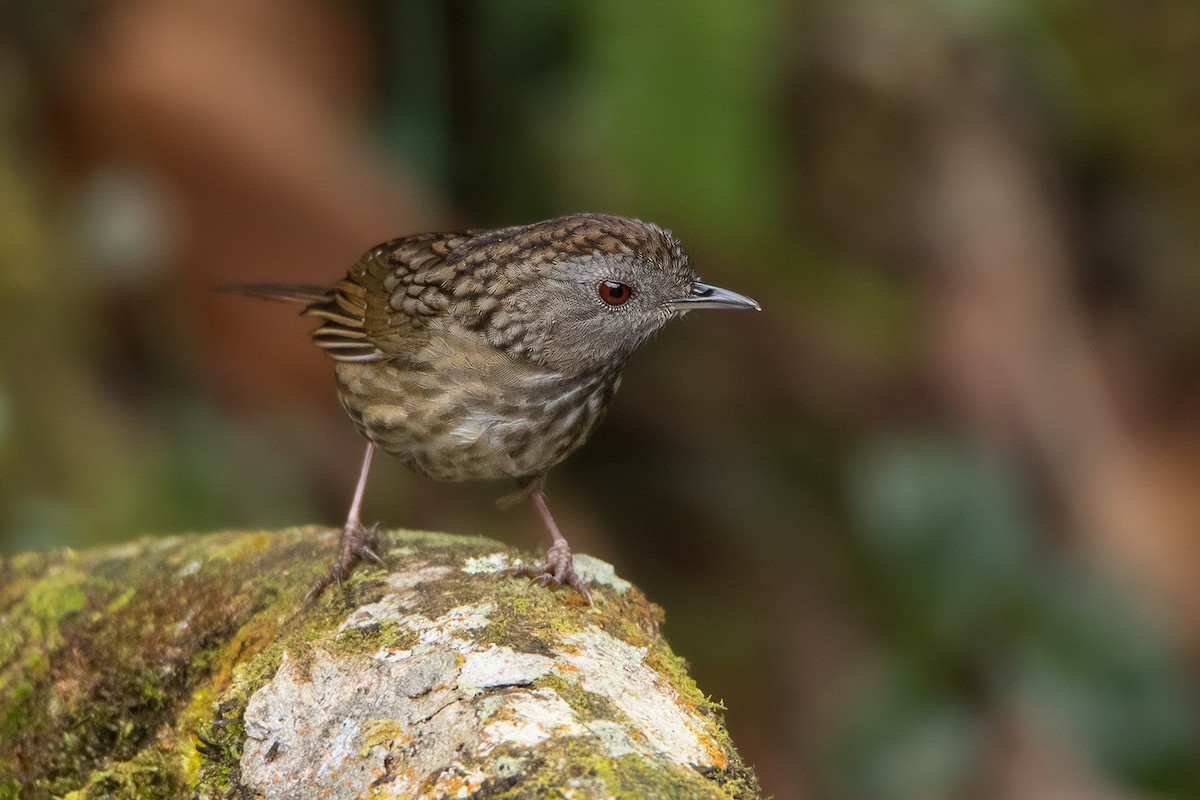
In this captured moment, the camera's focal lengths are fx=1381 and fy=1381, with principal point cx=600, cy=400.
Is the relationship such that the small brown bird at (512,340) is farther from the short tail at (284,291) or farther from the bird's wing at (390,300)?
the short tail at (284,291)

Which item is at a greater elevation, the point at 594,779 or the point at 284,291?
the point at 284,291

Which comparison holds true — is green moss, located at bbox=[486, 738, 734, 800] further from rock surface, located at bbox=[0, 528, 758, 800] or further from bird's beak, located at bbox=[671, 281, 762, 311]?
bird's beak, located at bbox=[671, 281, 762, 311]

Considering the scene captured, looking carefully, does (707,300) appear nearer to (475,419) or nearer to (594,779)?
(475,419)

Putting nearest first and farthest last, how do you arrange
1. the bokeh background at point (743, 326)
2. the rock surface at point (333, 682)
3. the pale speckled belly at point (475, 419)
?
the rock surface at point (333, 682) < the pale speckled belly at point (475, 419) < the bokeh background at point (743, 326)

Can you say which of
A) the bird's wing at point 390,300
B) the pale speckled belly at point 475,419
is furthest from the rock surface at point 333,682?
the bird's wing at point 390,300

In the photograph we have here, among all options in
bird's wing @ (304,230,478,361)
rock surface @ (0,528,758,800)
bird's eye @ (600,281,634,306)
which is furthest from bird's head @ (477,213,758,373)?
rock surface @ (0,528,758,800)

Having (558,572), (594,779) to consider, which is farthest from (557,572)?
(594,779)

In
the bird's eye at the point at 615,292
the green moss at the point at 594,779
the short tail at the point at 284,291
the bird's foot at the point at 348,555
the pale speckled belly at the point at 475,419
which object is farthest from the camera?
the short tail at the point at 284,291
